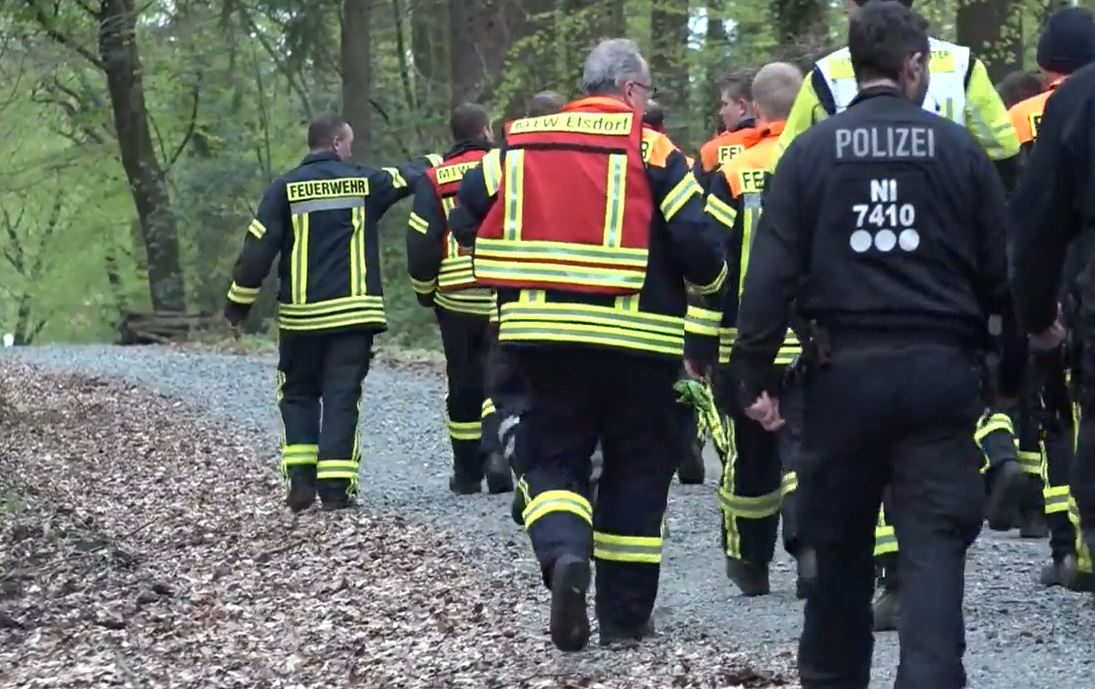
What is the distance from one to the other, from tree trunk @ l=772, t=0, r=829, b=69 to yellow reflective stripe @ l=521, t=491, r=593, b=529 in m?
11.0

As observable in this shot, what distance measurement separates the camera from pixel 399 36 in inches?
1377

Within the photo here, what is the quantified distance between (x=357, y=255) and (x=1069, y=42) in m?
5.12

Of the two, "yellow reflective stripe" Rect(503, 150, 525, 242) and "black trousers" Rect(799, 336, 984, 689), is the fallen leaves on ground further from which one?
"yellow reflective stripe" Rect(503, 150, 525, 242)

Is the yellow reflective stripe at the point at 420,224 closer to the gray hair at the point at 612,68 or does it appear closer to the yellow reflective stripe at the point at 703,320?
the yellow reflective stripe at the point at 703,320

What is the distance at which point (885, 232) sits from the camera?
5.56 m

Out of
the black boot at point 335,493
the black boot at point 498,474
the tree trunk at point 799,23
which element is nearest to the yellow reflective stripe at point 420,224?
the black boot at point 335,493

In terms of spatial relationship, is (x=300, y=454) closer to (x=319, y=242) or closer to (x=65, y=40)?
(x=319, y=242)

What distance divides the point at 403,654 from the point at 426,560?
2.21 metres

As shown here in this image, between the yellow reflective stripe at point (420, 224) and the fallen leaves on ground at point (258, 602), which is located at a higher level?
the yellow reflective stripe at point (420, 224)

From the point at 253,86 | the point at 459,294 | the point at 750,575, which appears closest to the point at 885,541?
the point at 750,575

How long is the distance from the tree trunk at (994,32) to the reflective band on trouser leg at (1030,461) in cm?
999

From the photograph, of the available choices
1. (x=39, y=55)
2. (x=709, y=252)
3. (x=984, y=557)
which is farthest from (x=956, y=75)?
(x=39, y=55)

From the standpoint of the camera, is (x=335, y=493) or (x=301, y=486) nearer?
(x=335, y=493)

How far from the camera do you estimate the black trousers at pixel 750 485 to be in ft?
27.5
